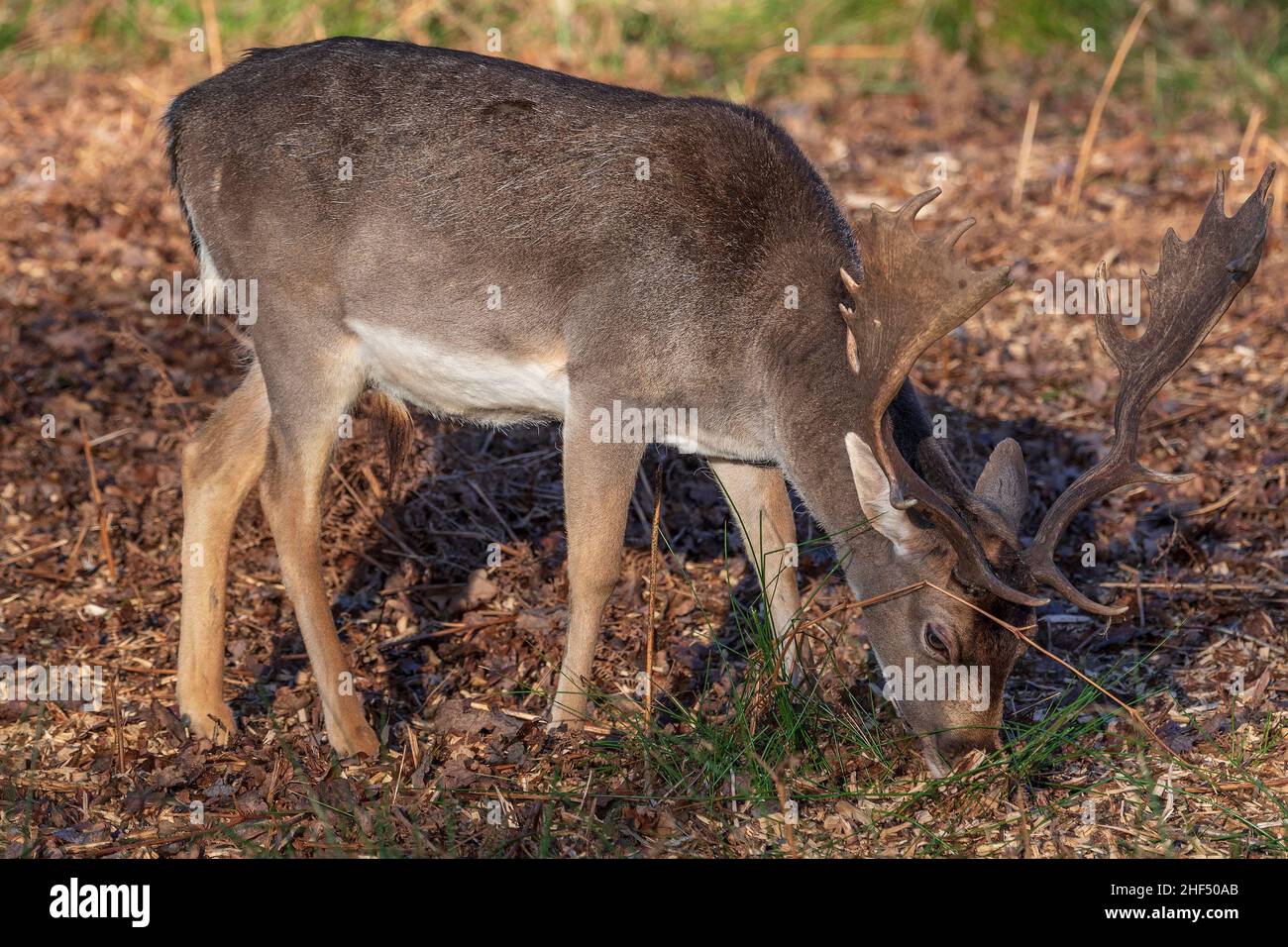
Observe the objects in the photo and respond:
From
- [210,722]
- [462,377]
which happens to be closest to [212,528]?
[210,722]

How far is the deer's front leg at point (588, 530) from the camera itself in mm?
5809

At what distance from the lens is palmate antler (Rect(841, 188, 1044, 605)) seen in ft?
16.4

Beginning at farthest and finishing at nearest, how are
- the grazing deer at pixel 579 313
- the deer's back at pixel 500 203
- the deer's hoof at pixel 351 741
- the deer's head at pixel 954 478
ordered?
the deer's hoof at pixel 351 741 → the deer's back at pixel 500 203 → the grazing deer at pixel 579 313 → the deer's head at pixel 954 478

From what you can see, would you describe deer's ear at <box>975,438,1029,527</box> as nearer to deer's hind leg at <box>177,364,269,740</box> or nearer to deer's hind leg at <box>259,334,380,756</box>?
deer's hind leg at <box>259,334,380,756</box>

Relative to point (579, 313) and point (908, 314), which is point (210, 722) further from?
point (908, 314)

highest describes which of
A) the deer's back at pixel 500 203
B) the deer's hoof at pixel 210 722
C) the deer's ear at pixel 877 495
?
the deer's back at pixel 500 203

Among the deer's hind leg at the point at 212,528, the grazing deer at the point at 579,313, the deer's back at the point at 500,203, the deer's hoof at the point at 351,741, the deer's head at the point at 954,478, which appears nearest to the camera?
the deer's head at the point at 954,478

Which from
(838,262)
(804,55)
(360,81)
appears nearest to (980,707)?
(838,262)

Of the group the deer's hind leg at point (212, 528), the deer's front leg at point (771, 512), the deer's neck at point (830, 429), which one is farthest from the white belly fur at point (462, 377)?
the deer's neck at point (830, 429)

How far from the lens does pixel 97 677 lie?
6570 millimetres

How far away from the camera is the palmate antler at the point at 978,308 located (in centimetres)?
505

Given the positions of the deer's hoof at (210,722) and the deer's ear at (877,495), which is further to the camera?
the deer's hoof at (210,722)

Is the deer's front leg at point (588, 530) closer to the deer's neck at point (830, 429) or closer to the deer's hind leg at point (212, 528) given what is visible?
the deer's neck at point (830, 429)

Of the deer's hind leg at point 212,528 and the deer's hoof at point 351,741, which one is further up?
the deer's hind leg at point 212,528
